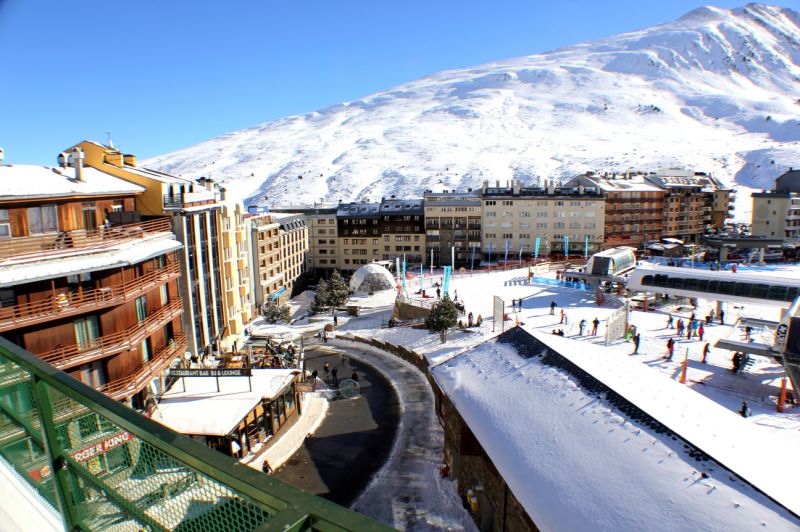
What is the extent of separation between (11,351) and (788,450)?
16959mm

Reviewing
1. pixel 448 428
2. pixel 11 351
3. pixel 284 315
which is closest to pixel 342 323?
pixel 284 315

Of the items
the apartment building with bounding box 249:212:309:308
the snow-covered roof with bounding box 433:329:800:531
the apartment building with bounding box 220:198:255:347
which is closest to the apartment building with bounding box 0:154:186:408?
the apartment building with bounding box 220:198:255:347

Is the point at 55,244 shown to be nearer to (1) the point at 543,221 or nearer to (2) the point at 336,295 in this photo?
(2) the point at 336,295

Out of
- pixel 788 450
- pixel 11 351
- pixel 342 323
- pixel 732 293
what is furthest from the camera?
pixel 342 323

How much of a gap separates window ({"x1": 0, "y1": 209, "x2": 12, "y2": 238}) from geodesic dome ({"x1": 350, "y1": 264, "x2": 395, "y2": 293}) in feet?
142

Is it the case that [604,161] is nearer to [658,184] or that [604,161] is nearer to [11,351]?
[658,184]

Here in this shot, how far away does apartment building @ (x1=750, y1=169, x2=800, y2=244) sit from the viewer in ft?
280

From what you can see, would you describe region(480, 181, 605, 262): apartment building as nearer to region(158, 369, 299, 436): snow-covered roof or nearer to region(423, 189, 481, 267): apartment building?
region(423, 189, 481, 267): apartment building

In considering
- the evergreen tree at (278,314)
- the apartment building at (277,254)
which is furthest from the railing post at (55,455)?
the apartment building at (277,254)

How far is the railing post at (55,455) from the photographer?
11.8 ft

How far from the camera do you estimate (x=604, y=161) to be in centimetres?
15725

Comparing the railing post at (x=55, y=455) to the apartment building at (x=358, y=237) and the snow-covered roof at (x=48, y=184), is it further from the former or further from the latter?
the apartment building at (x=358, y=237)

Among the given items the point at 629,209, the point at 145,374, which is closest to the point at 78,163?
the point at 145,374

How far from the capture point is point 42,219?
63.2ft
